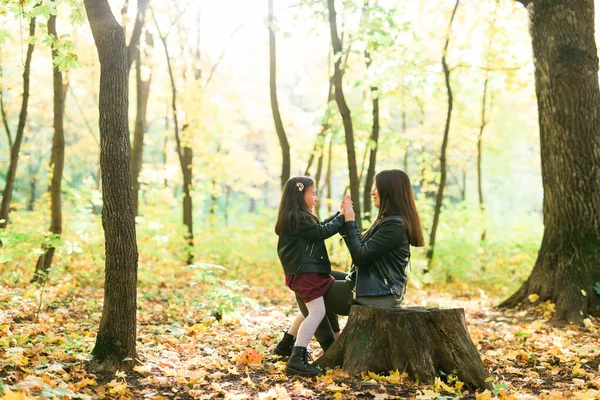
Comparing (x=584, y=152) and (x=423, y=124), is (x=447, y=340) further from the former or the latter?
(x=423, y=124)

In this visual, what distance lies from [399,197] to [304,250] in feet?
3.39

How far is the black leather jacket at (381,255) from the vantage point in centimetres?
502

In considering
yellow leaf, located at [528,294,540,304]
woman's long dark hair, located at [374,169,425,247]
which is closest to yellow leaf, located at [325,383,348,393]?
woman's long dark hair, located at [374,169,425,247]

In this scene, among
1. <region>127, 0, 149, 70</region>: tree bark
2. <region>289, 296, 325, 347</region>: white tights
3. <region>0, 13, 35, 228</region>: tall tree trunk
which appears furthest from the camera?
<region>127, 0, 149, 70</region>: tree bark

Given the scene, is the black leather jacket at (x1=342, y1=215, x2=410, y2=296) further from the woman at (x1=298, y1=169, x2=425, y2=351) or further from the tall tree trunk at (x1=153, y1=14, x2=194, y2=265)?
the tall tree trunk at (x1=153, y1=14, x2=194, y2=265)

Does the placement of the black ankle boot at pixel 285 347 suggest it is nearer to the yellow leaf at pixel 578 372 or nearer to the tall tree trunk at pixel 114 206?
the tall tree trunk at pixel 114 206

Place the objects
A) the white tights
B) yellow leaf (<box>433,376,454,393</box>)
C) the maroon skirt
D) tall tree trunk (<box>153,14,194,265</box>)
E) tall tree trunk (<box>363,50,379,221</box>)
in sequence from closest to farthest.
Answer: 1. yellow leaf (<box>433,376,454,393</box>)
2. the white tights
3. the maroon skirt
4. tall tree trunk (<box>363,50,379,221</box>)
5. tall tree trunk (<box>153,14,194,265</box>)

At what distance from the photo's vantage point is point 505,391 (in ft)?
14.7

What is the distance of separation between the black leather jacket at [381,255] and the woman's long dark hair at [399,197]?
0.33ft

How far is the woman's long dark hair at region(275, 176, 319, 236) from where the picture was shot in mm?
5211

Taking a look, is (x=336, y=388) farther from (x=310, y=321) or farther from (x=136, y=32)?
(x=136, y=32)

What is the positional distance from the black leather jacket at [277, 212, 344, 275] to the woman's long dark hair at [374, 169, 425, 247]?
485mm

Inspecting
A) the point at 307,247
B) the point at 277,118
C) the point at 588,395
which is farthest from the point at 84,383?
the point at 277,118

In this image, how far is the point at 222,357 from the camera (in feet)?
19.1
